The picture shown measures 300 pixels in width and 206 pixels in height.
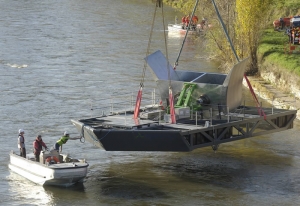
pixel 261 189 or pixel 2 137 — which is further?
pixel 2 137

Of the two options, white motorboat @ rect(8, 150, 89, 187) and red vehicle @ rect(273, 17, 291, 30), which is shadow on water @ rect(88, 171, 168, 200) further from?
red vehicle @ rect(273, 17, 291, 30)

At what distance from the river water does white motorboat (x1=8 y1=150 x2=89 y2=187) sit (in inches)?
13.5

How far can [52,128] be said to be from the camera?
37.9 metres

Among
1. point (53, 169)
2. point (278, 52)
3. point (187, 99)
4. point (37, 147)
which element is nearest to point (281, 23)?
point (278, 52)

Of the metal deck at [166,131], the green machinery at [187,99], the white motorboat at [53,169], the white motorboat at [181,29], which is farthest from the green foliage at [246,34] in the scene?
the white motorboat at [53,169]

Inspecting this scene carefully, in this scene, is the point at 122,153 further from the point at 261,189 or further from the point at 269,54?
the point at 269,54

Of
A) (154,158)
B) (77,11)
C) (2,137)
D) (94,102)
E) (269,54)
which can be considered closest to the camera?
(154,158)

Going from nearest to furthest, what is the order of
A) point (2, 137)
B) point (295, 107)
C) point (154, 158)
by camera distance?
point (154, 158) < point (2, 137) < point (295, 107)

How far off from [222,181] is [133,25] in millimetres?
50404

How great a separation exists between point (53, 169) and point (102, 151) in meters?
6.33

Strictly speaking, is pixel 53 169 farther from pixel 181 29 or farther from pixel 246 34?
pixel 181 29

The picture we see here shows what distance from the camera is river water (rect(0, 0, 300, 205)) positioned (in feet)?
92.9

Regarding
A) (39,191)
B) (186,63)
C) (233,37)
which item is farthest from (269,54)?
(39,191)

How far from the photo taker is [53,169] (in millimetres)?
28000
